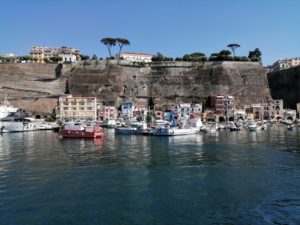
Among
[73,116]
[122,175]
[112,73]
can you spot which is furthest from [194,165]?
[112,73]

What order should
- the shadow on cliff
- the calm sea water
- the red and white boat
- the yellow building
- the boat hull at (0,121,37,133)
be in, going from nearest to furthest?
the calm sea water
the red and white boat
the boat hull at (0,121,37,133)
the yellow building
the shadow on cliff

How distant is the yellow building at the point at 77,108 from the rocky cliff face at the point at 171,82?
683 cm

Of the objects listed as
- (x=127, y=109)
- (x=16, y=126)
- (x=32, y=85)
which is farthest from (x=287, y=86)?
(x=16, y=126)

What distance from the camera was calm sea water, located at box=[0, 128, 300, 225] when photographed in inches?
473

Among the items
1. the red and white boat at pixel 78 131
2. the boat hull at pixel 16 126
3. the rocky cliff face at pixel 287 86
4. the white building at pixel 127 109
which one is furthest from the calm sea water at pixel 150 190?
the rocky cliff face at pixel 287 86

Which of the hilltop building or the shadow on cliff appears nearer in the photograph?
the hilltop building

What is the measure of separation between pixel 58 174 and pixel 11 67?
262 feet

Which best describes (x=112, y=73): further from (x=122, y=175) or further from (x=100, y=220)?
(x=100, y=220)

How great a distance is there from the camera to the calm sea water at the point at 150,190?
12.0 metres

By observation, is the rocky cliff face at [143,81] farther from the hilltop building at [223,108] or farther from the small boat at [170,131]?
the small boat at [170,131]

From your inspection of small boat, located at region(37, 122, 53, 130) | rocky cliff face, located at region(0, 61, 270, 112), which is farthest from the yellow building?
small boat, located at region(37, 122, 53, 130)

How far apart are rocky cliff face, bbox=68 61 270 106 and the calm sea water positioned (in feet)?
210

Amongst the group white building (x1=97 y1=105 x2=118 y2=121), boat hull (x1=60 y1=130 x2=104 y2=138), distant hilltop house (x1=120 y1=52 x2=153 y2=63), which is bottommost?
boat hull (x1=60 y1=130 x2=104 y2=138)

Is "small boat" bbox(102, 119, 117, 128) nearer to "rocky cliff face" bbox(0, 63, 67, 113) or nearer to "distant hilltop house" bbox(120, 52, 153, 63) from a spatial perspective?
"rocky cliff face" bbox(0, 63, 67, 113)
